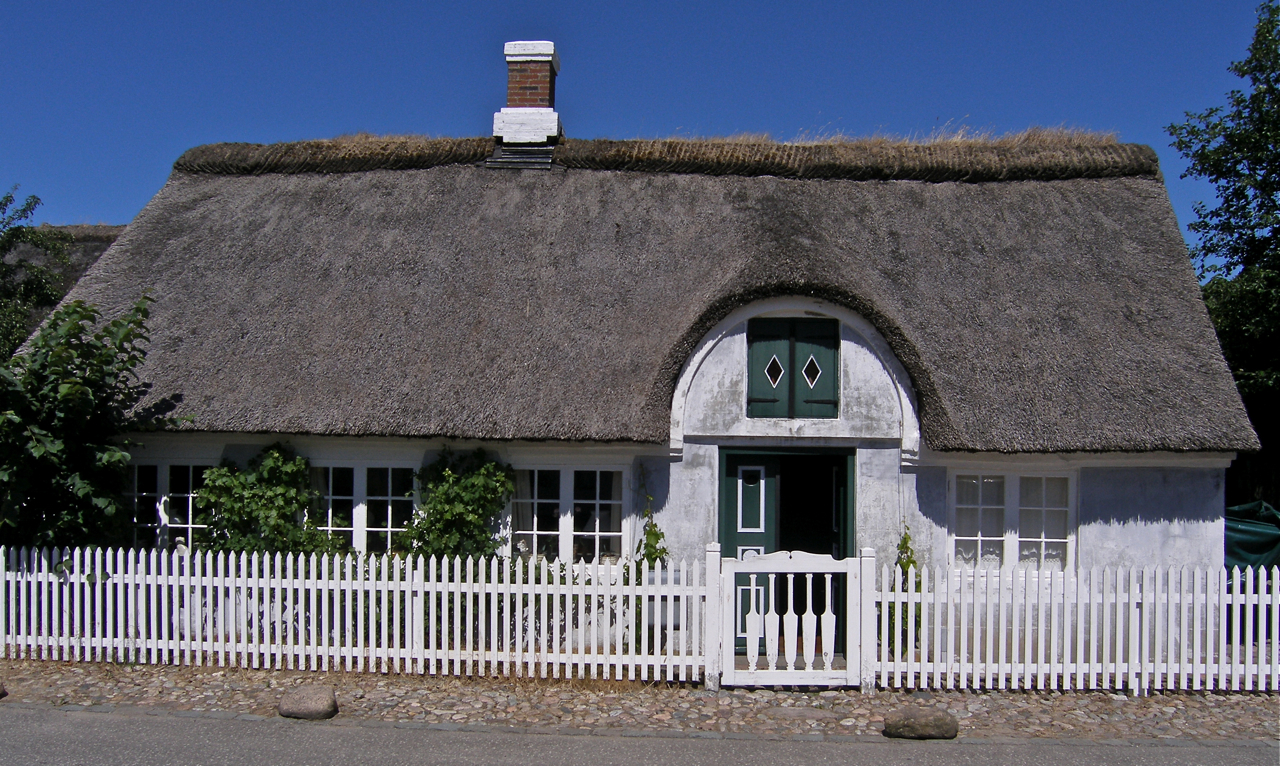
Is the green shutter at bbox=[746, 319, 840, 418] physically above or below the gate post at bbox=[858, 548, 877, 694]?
above

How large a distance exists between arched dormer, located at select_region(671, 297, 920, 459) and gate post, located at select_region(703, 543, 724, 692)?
4.78 feet

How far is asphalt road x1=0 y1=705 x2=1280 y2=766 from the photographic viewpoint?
5.38 metres

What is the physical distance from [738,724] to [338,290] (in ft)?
20.1

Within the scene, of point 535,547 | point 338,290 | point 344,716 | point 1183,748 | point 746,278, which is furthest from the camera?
point 338,290

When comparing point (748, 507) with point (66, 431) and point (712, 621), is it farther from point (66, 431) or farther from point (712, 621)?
point (66, 431)

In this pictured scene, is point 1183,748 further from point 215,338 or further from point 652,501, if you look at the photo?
point 215,338

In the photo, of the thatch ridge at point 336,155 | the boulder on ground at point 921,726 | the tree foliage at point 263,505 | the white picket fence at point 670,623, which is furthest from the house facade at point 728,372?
the boulder on ground at point 921,726

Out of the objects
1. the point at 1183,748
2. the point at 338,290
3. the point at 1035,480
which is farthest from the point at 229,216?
the point at 1183,748

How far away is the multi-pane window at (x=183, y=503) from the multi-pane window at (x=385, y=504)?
1740 mm

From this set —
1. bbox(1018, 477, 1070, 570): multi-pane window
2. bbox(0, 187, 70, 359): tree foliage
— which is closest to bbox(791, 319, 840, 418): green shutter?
bbox(1018, 477, 1070, 570): multi-pane window

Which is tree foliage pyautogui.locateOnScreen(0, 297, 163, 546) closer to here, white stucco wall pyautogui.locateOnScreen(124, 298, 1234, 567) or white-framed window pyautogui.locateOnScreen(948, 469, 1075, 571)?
white stucco wall pyautogui.locateOnScreen(124, 298, 1234, 567)

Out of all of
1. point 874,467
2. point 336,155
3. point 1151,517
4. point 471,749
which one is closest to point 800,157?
point 874,467

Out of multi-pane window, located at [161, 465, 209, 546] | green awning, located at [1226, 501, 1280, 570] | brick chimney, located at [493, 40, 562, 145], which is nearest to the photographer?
multi-pane window, located at [161, 465, 209, 546]

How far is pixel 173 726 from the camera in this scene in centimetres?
589
